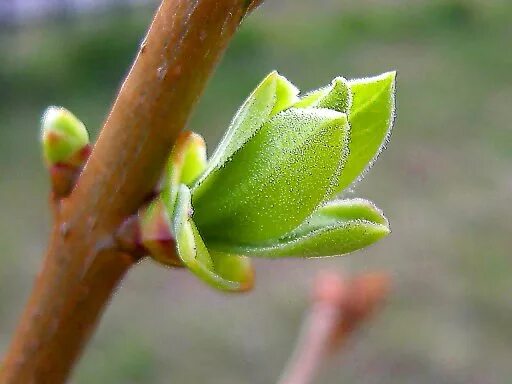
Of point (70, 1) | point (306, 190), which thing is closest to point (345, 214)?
point (306, 190)

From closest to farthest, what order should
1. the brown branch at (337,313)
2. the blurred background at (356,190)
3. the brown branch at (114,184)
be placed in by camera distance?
the brown branch at (114,184), the brown branch at (337,313), the blurred background at (356,190)

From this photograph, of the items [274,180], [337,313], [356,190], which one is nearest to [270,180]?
[274,180]

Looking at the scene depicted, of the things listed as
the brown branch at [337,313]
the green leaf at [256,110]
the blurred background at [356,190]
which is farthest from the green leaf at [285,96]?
the blurred background at [356,190]

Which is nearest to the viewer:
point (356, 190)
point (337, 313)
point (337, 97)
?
point (337, 97)

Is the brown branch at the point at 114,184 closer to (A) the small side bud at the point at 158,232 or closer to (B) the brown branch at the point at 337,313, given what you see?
(A) the small side bud at the point at 158,232

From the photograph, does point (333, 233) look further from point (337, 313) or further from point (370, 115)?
point (337, 313)

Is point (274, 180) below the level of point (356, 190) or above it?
below

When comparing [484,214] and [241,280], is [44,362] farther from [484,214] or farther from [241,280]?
[484,214]
